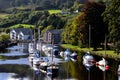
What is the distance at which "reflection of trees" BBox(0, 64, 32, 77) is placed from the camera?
69512 millimetres

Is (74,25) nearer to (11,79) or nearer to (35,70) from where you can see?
(35,70)

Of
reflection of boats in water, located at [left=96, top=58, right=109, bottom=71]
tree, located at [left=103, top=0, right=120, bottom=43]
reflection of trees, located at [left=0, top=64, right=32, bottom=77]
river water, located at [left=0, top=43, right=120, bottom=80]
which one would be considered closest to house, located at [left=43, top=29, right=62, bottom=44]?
tree, located at [left=103, top=0, right=120, bottom=43]

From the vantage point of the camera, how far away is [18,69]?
76.4 meters

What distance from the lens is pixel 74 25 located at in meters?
124

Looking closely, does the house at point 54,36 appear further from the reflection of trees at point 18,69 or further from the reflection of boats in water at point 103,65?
the reflection of boats in water at point 103,65

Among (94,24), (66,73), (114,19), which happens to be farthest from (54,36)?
(66,73)

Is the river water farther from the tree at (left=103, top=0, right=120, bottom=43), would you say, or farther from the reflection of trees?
the tree at (left=103, top=0, right=120, bottom=43)

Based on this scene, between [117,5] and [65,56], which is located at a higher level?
[117,5]

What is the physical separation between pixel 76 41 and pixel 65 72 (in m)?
59.8

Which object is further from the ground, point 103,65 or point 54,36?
point 54,36

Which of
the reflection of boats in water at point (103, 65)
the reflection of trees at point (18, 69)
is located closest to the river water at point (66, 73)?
the reflection of trees at point (18, 69)

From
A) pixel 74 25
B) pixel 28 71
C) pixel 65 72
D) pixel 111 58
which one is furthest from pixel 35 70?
pixel 74 25

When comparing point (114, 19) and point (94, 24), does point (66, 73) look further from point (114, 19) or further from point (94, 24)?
point (94, 24)

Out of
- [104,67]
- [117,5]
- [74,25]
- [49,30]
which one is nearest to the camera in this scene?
[104,67]
